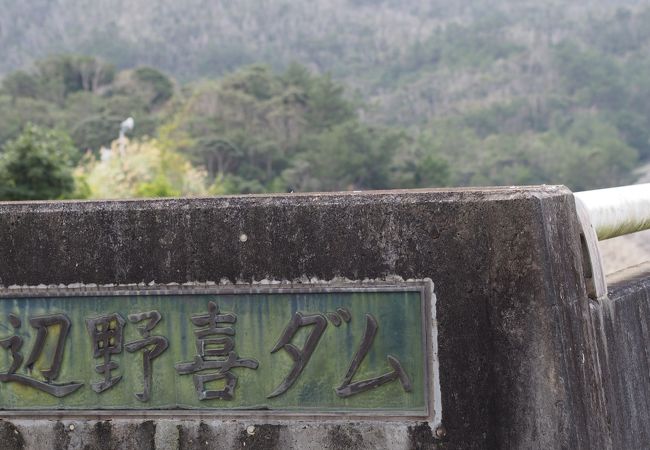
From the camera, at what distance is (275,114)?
1636 inches

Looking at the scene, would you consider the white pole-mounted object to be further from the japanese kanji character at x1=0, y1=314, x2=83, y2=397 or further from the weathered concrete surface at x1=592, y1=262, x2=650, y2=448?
the japanese kanji character at x1=0, y1=314, x2=83, y2=397

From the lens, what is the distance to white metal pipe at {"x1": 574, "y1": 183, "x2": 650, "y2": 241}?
224cm

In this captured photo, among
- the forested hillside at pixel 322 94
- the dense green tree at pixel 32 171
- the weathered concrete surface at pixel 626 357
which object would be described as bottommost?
the weathered concrete surface at pixel 626 357

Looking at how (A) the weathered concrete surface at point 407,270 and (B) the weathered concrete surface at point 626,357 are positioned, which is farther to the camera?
(B) the weathered concrete surface at point 626,357

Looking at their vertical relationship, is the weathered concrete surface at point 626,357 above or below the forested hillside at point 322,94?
below

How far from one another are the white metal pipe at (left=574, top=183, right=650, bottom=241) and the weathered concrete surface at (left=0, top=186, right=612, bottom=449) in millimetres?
235

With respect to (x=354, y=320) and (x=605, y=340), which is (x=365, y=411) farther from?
(x=605, y=340)

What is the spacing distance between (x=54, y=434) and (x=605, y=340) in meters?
1.20

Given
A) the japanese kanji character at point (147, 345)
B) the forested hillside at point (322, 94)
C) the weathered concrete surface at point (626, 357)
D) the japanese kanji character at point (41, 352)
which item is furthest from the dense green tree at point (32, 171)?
the weathered concrete surface at point (626, 357)

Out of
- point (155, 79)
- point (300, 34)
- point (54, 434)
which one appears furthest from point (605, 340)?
point (300, 34)

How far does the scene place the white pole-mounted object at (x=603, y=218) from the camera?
2.08m

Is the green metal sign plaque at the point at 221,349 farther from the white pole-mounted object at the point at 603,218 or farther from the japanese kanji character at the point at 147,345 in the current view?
the white pole-mounted object at the point at 603,218

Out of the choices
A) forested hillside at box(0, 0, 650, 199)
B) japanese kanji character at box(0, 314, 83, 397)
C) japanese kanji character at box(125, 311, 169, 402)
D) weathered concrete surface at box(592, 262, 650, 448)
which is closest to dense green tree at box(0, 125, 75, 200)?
forested hillside at box(0, 0, 650, 199)

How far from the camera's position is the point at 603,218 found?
2271 millimetres
